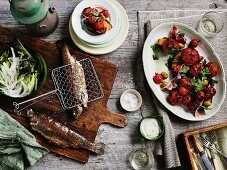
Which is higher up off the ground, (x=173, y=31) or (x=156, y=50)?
(x=173, y=31)

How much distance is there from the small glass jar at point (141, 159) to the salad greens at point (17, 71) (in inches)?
31.8

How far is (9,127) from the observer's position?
2578mm

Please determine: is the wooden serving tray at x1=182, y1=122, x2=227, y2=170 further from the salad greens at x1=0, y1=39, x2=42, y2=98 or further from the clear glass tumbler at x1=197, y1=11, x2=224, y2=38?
the salad greens at x1=0, y1=39, x2=42, y2=98

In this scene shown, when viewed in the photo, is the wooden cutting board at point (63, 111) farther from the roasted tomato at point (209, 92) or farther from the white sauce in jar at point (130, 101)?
the roasted tomato at point (209, 92)

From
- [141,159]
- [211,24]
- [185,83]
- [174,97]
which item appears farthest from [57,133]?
[211,24]

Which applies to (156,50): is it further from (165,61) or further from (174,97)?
(174,97)

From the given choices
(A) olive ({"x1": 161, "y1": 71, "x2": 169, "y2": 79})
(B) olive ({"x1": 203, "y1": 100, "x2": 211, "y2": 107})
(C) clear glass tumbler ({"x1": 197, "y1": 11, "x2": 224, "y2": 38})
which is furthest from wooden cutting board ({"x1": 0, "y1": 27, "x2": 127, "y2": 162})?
(C) clear glass tumbler ({"x1": 197, "y1": 11, "x2": 224, "y2": 38})

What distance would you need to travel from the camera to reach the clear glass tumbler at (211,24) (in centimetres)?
287

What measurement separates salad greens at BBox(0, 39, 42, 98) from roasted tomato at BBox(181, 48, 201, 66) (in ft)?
3.20

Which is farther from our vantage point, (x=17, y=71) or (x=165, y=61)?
(x=165, y=61)

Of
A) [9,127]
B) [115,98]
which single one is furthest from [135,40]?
[9,127]

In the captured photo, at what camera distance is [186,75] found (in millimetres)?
2766

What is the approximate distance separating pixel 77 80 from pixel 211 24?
1069mm

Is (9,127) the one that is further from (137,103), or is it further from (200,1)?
(200,1)
